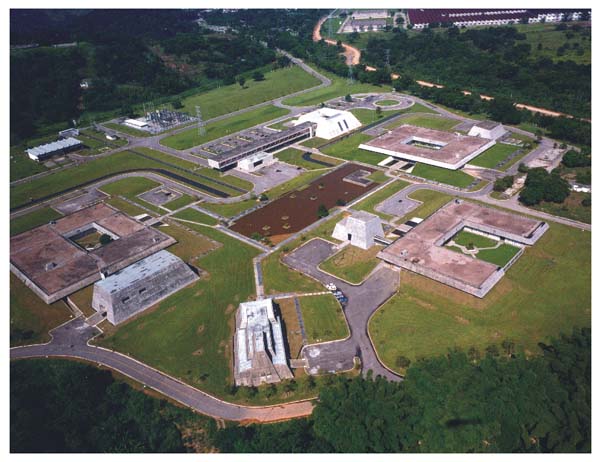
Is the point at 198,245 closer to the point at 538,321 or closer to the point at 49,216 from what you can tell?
the point at 49,216

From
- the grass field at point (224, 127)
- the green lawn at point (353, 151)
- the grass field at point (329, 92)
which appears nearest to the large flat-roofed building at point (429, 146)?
the green lawn at point (353, 151)

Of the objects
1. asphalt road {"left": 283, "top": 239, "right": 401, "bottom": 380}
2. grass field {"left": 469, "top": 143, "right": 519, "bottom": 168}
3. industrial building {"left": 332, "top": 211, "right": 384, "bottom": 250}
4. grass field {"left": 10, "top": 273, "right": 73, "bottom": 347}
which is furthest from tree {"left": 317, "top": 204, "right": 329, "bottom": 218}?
grass field {"left": 10, "top": 273, "right": 73, "bottom": 347}

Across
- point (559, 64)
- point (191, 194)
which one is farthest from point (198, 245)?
point (559, 64)

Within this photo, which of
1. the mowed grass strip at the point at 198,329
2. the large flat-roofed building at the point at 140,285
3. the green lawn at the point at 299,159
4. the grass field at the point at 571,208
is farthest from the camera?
the green lawn at the point at 299,159

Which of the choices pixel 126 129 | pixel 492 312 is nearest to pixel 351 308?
pixel 492 312

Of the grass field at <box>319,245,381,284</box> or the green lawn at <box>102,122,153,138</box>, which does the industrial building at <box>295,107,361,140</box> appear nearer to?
the green lawn at <box>102,122,153,138</box>

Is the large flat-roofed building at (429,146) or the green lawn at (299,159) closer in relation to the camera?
the large flat-roofed building at (429,146)

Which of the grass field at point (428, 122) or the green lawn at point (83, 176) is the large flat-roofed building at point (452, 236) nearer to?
the green lawn at point (83, 176)
